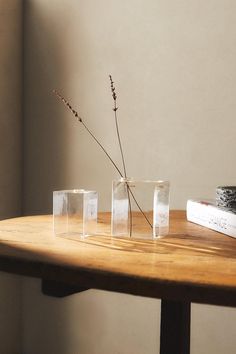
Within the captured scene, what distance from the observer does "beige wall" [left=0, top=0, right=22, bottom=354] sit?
213 cm

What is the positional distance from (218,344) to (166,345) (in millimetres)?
918

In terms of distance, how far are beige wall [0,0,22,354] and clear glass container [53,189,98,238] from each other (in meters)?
1.08

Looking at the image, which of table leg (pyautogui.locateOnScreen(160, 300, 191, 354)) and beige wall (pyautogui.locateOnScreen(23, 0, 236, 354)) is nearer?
table leg (pyautogui.locateOnScreen(160, 300, 191, 354))

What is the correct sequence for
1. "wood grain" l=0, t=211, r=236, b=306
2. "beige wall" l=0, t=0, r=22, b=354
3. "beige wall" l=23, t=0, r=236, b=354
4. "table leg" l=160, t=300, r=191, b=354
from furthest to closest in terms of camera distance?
"beige wall" l=0, t=0, r=22, b=354, "beige wall" l=23, t=0, r=236, b=354, "table leg" l=160, t=300, r=191, b=354, "wood grain" l=0, t=211, r=236, b=306

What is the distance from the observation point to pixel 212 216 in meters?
1.20

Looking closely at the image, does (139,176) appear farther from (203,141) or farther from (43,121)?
(43,121)

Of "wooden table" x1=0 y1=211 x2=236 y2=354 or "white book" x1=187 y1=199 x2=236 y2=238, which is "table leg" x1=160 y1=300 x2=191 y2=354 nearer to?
"wooden table" x1=0 y1=211 x2=236 y2=354

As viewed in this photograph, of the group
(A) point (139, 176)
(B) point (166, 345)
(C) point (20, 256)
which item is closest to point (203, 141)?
(A) point (139, 176)

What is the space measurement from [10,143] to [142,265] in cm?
147

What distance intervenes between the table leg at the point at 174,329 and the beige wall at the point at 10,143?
1.23 metres

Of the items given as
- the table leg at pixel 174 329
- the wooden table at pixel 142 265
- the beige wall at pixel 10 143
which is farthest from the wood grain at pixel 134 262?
the beige wall at pixel 10 143

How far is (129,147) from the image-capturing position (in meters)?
2.00

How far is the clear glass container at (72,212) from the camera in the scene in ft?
3.62

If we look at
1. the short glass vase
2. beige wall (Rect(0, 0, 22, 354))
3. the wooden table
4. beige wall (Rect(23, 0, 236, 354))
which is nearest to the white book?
the wooden table
